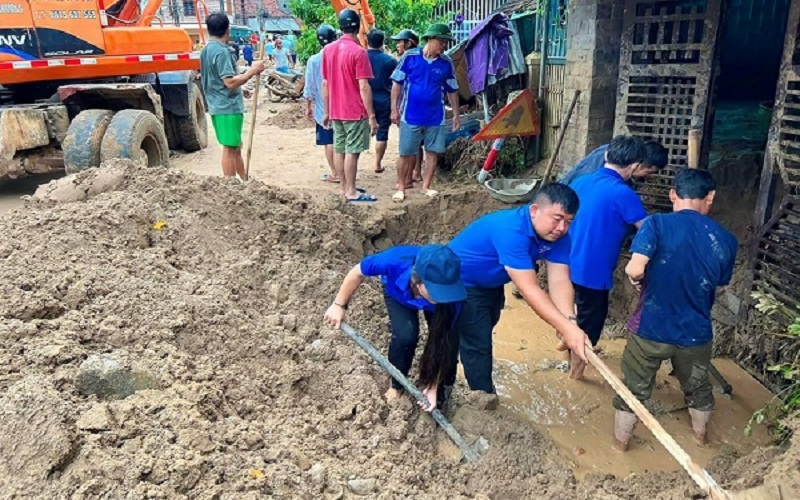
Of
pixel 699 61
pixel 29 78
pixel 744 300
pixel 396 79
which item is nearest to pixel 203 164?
pixel 29 78

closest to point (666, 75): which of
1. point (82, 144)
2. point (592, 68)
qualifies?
point (592, 68)

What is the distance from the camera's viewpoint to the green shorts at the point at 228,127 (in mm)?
5840

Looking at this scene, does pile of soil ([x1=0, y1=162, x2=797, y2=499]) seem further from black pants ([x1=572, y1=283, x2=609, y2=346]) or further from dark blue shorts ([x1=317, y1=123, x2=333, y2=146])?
dark blue shorts ([x1=317, y1=123, x2=333, y2=146])

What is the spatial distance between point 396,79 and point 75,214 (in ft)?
10.9

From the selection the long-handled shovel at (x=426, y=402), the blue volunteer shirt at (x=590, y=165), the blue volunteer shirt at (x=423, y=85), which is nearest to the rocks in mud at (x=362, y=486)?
the long-handled shovel at (x=426, y=402)

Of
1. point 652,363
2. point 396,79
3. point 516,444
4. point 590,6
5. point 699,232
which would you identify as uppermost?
point 590,6

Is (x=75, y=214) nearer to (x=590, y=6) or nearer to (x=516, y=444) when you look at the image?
(x=516, y=444)

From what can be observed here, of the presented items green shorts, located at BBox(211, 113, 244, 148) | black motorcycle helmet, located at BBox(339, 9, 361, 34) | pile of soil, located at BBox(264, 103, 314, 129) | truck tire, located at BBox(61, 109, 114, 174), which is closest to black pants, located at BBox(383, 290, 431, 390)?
green shorts, located at BBox(211, 113, 244, 148)

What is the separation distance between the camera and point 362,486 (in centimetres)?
263

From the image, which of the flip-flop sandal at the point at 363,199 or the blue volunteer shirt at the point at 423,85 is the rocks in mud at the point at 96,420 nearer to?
the flip-flop sandal at the point at 363,199

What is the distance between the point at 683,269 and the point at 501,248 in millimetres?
961

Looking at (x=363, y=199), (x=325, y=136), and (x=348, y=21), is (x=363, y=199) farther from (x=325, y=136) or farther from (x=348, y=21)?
(x=348, y=21)

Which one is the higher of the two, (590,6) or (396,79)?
(590,6)

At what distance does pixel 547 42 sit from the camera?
7293mm
